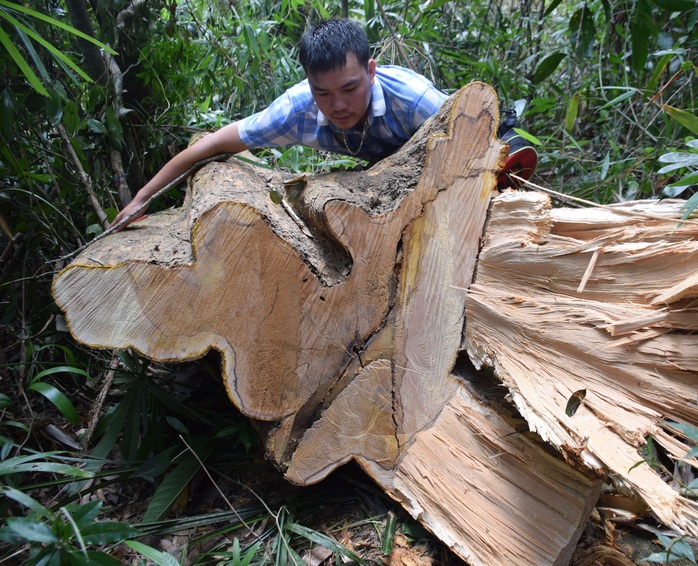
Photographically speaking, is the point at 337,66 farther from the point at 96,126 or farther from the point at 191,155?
the point at 96,126

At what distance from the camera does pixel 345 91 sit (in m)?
1.67

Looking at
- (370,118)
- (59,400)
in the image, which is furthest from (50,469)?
(370,118)

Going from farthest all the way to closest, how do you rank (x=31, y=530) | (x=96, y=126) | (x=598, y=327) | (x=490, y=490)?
(x=96, y=126), (x=490, y=490), (x=598, y=327), (x=31, y=530)

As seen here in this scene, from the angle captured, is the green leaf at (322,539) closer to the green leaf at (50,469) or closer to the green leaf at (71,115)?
the green leaf at (50,469)

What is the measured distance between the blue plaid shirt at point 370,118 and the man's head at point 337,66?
0.11 meters

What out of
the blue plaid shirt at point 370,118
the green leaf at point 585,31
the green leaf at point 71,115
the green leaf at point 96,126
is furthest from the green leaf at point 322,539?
the green leaf at point 585,31

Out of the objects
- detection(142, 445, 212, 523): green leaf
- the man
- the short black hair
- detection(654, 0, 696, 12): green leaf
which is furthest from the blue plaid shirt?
detection(142, 445, 212, 523): green leaf

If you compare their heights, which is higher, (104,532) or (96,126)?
(96,126)

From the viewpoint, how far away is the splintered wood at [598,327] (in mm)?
1062

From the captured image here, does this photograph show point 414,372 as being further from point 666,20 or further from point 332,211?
point 666,20

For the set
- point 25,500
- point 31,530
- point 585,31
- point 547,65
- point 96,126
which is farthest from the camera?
point 547,65

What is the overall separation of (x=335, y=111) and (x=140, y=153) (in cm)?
113

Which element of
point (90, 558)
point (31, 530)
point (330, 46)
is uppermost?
point (330, 46)

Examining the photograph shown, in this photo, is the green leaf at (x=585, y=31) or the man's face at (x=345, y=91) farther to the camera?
the green leaf at (x=585, y=31)
